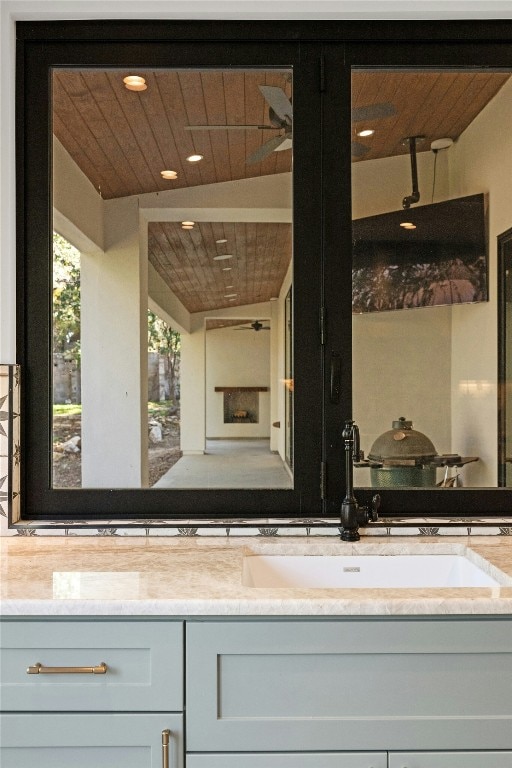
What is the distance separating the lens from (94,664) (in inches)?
54.9

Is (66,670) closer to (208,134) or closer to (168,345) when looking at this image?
(168,345)

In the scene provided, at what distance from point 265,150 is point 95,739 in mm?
1671

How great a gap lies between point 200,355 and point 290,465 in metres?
0.46

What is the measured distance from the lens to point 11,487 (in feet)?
6.33

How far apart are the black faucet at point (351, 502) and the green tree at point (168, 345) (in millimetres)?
571

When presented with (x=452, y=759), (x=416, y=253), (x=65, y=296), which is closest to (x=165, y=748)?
(x=452, y=759)

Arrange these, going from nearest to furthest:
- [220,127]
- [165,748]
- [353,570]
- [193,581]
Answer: [165,748] < [193,581] < [353,570] < [220,127]

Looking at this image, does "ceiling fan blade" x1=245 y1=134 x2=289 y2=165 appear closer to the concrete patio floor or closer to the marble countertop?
the concrete patio floor

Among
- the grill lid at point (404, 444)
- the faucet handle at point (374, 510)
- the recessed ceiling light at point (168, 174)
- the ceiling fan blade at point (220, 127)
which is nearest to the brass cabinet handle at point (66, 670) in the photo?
the faucet handle at point (374, 510)

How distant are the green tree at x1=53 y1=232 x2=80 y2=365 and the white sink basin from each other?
864mm

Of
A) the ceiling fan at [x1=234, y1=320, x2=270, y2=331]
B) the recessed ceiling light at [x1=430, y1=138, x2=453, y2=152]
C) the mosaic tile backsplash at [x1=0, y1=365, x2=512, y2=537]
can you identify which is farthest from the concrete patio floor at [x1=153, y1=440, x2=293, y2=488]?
the recessed ceiling light at [x1=430, y1=138, x2=453, y2=152]

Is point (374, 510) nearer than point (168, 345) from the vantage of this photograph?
Yes

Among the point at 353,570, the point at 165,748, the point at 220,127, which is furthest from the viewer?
the point at 220,127

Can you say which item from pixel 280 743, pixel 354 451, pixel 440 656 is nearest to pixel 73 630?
pixel 280 743
